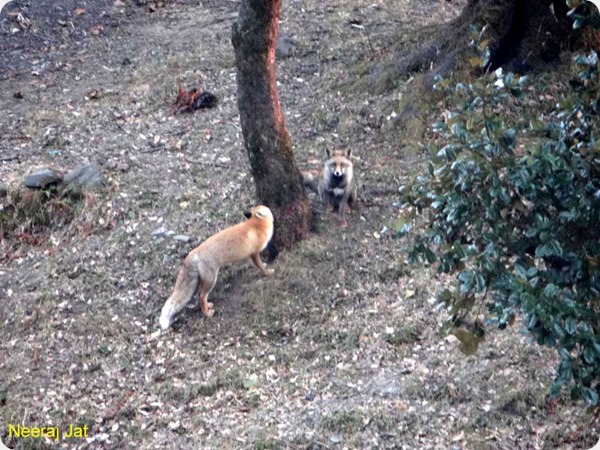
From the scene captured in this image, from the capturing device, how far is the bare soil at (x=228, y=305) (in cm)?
664

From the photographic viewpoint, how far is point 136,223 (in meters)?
9.30

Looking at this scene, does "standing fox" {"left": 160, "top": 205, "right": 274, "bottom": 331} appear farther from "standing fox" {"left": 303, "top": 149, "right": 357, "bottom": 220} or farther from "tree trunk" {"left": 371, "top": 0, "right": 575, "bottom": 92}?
"tree trunk" {"left": 371, "top": 0, "right": 575, "bottom": 92}

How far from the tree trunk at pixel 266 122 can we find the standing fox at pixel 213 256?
0.28 metres

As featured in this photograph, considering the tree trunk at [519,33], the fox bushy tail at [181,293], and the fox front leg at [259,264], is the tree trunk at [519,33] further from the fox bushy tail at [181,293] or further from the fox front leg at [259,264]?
the fox bushy tail at [181,293]

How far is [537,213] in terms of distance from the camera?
4.53 meters

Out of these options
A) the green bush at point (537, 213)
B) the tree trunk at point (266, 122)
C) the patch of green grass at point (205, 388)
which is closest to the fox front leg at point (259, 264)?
the tree trunk at point (266, 122)

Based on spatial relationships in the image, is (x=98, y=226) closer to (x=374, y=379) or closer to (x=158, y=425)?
(x=158, y=425)

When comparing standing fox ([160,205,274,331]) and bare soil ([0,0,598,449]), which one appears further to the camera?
standing fox ([160,205,274,331])

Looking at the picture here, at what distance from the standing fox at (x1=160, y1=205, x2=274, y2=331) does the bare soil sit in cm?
17

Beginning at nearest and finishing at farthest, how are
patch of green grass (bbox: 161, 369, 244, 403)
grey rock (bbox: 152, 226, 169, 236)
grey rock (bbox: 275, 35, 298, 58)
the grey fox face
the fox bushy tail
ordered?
patch of green grass (bbox: 161, 369, 244, 403) → the fox bushy tail → the grey fox face → grey rock (bbox: 152, 226, 169, 236) → grey rock (bbox: 275, 35, 298, 58)

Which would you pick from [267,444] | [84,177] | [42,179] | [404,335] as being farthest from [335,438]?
[42,179]

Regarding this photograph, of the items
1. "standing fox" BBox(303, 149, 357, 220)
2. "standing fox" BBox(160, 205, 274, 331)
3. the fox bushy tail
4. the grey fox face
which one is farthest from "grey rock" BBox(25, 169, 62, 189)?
the grey fox face

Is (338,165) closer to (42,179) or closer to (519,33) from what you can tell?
(519,33)

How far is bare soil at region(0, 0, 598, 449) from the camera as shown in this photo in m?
6.64
